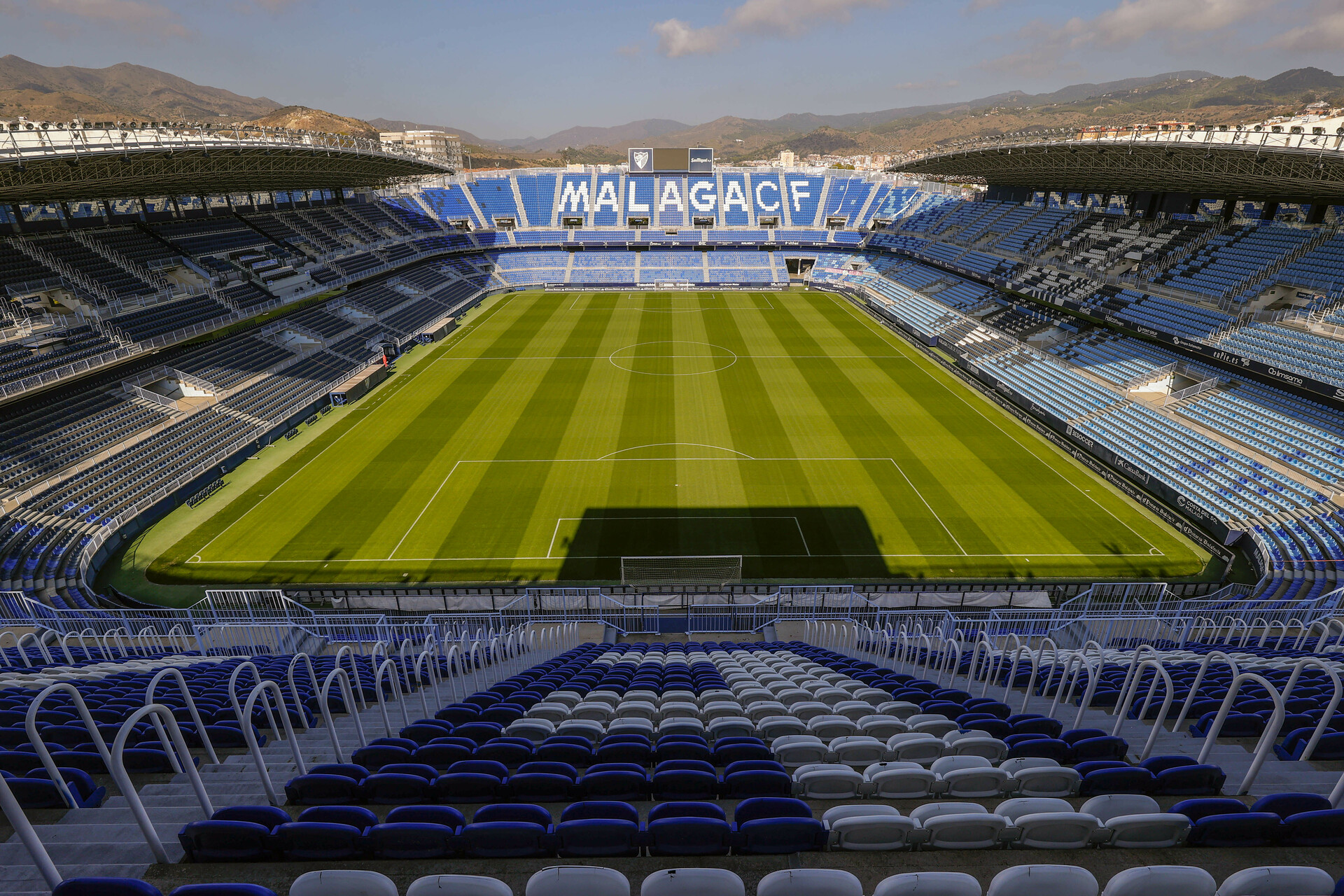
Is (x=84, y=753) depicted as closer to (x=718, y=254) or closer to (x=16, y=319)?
(x=16, y=319)

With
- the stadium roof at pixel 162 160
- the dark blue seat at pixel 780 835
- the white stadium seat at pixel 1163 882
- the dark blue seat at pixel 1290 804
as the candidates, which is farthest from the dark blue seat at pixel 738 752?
the stadium roof at pixel 162 160

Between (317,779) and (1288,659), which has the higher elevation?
(317,779)

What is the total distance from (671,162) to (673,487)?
→ 65.3 m

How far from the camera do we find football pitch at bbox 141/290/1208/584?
21.9 m

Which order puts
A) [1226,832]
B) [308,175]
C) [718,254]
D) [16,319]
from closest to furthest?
[1226,832] < [16,319] < [308,175] < [718,254]

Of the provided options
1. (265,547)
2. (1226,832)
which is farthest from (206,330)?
(1226,832)

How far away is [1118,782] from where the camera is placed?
527cm

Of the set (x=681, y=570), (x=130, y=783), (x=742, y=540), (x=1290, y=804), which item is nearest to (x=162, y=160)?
(x=681, y=570)

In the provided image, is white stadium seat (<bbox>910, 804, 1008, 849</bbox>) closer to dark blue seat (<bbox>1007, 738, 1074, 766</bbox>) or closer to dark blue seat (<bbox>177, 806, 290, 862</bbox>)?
dark blue seat (<bbox>1007, 738, 1074, 766</bbox>)

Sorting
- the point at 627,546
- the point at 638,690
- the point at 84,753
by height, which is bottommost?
the point at 627,546

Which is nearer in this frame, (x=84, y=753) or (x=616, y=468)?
(x=84, y=753)

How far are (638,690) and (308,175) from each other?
1976 inches

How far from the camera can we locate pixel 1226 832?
4.11 m

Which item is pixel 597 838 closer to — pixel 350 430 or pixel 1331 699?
pixel 1331 699
